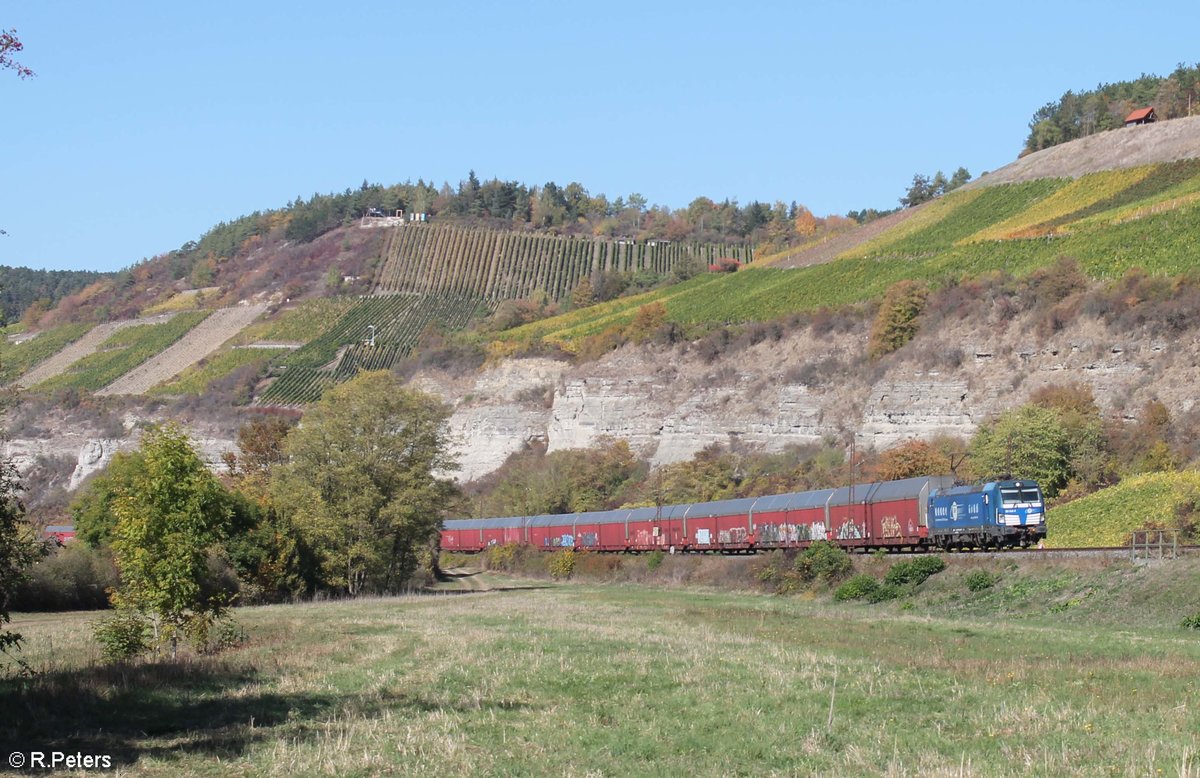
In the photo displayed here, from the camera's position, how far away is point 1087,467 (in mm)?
66438

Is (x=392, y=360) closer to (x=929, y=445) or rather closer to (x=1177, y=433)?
(x=929, y=445)

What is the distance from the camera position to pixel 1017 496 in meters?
46.7

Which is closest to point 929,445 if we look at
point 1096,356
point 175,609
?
point 1096,356

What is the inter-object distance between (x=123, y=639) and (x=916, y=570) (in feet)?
91.7

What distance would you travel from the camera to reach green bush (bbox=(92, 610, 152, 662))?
86.4ft

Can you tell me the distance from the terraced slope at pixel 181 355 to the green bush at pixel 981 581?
5565 inches

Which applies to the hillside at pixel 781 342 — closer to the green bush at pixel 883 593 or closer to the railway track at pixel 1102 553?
the green bush at pixel 883 593

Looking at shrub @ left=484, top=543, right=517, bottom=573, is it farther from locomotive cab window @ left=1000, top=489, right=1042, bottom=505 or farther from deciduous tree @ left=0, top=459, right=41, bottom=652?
deciduous tree @ left=0, top=459, right=41, bottom=652

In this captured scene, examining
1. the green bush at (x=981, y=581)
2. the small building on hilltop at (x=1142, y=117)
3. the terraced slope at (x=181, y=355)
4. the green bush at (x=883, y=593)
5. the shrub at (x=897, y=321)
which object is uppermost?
the small building on hilltop at (x=1142, y=117)

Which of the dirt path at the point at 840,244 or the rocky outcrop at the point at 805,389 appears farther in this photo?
the dirt path at the point at 840,244

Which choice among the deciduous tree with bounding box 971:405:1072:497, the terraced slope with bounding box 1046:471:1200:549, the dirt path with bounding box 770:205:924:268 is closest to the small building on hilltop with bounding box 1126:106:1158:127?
the dirt path with bounding box 770:205:924:268

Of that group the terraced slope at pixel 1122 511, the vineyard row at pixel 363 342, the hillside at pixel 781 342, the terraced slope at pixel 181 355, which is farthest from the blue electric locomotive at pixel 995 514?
the terraced slope at pixel 181 355

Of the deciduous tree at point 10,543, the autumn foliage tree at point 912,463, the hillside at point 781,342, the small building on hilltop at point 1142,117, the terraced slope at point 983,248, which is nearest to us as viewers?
the deciduous tree at point 10,543

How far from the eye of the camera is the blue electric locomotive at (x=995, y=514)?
4656 cm
